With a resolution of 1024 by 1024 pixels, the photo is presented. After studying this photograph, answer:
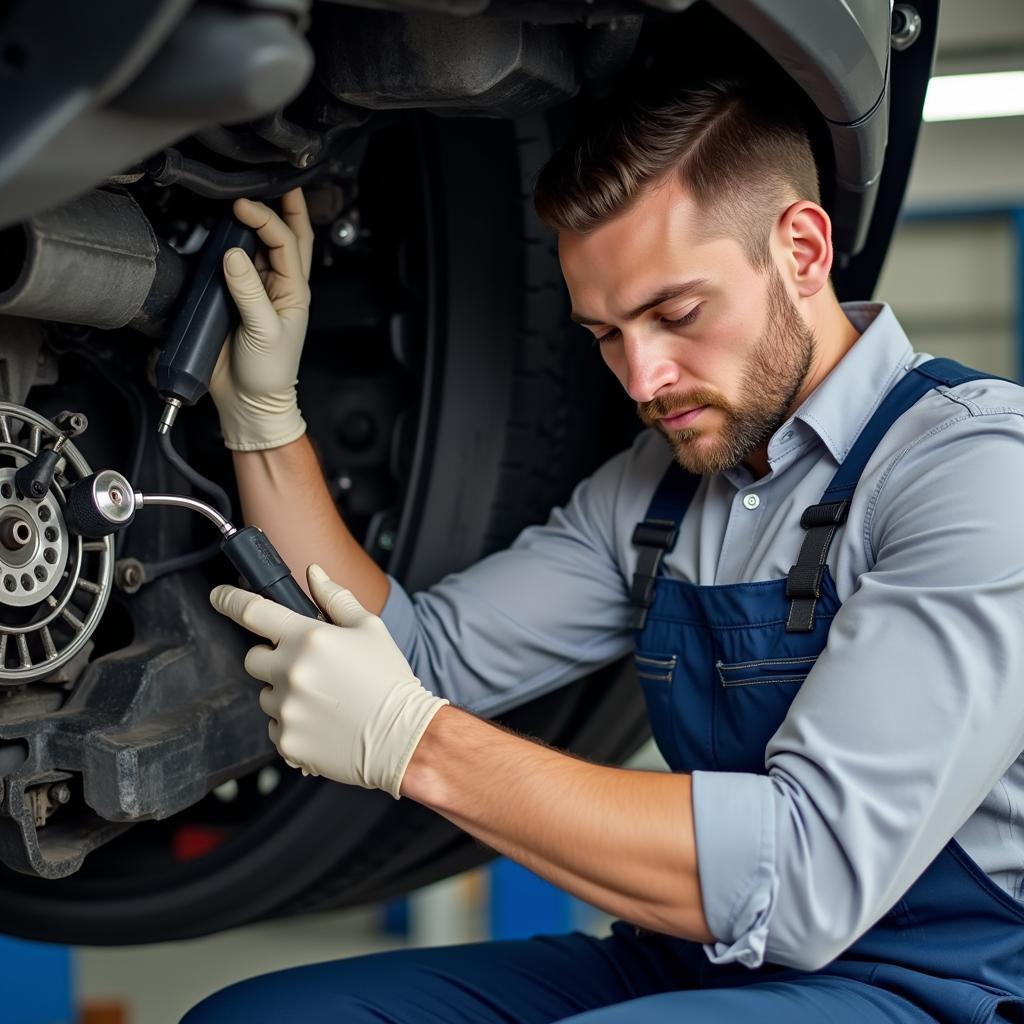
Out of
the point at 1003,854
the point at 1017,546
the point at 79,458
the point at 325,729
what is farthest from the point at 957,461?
the point at 79,458

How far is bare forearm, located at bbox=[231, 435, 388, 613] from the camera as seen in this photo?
1102 mm

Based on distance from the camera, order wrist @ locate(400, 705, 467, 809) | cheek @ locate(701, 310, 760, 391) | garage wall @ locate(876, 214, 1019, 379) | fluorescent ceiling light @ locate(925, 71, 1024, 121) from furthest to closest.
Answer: garage wall @ locate(876, 214, 1019, 379) < fluorescent ceiling light @ locate(925, 71, 1024, 121) < cheek @ locate(701, 310, 760, 391) < wrist @ locate(400, 705, 467, 809)

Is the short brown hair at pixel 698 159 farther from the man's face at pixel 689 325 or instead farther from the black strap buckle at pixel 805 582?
the black strap buckle at pixel 805 582

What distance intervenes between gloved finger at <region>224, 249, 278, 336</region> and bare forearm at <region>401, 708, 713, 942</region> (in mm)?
353

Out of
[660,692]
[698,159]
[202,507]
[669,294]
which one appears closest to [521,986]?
[660,692]

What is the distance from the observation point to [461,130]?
1089 millimetres

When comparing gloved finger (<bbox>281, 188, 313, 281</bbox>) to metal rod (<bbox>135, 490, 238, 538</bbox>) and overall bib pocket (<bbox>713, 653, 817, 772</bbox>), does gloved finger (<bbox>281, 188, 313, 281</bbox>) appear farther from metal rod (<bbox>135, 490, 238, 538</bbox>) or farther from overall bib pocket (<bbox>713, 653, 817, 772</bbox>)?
overall bib pocket (<bbox>713, 653, 817, 772</bbox>)

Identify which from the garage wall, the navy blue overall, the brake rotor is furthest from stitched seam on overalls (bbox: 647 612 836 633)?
the garage wall

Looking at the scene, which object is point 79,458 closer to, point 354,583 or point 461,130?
point 354,583

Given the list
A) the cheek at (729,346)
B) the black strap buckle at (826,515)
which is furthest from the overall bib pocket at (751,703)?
the cheek at (729,346)

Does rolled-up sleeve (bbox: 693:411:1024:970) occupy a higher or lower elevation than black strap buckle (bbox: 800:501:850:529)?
lower

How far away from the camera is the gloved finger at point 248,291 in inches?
38.8

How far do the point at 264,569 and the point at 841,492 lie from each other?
1.44 ft

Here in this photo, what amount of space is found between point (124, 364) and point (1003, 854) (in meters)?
0.76
